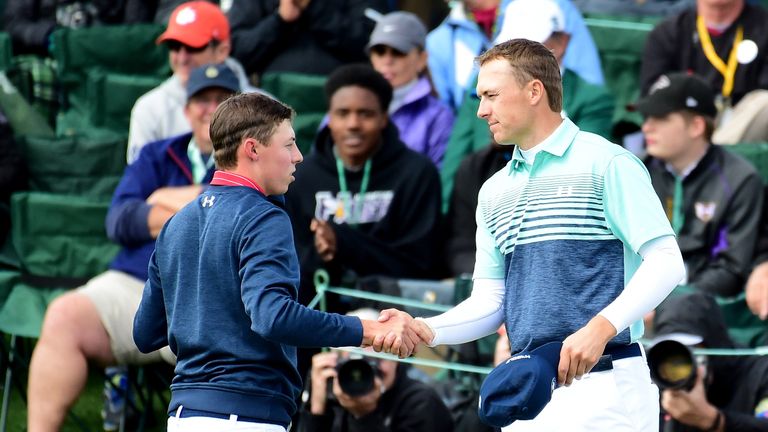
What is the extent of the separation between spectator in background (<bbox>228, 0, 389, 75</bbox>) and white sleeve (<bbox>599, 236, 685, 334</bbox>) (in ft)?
17.2

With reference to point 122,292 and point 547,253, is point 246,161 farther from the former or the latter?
point 122,292

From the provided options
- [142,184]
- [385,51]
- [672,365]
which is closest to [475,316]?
[672,365]

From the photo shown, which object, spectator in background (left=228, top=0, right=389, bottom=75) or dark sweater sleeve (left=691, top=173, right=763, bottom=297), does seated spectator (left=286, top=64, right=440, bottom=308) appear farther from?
spectator in background (left=228, top=0, right=389, bottom=75)

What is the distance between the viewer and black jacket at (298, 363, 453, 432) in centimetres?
624

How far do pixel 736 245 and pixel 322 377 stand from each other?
212 cm

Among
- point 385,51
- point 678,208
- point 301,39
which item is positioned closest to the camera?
point 678,208

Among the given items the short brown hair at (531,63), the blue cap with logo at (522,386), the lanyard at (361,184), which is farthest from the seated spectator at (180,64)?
the blue cap with logo at (522,386)

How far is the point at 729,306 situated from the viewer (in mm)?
6512

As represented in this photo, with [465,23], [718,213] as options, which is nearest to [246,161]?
[718,213]

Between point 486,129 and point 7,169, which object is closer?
point 486,129

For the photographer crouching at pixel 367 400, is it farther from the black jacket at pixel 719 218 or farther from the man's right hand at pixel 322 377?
the black jacket at pixel 719 218

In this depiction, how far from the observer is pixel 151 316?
452cm

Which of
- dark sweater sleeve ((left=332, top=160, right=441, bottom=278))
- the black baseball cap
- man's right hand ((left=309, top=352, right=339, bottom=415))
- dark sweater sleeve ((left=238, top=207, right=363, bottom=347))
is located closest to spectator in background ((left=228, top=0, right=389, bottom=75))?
dark sweater sleeve ((left=332, top=160, right=441, bottom=278))

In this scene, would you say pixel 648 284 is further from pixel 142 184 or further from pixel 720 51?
pixel 720 51
